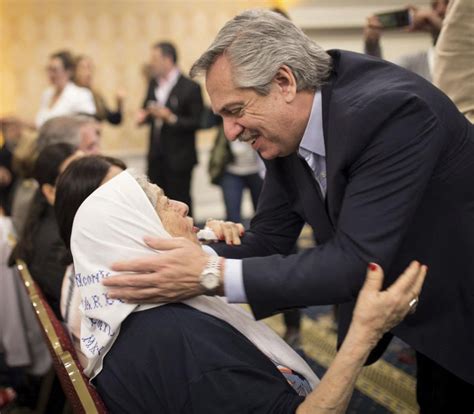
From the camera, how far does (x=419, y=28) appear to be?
229 cm

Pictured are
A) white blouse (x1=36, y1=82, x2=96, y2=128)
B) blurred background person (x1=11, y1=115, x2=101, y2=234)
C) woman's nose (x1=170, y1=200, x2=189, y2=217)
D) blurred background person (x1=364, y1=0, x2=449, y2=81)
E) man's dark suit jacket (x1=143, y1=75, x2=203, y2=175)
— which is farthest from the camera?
man's dark suit jacket (x1=143, y1=75, x2=203, y2=175)

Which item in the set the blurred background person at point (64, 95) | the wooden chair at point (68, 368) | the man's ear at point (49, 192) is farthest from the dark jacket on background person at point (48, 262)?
the blurred background person at point (64, 95)

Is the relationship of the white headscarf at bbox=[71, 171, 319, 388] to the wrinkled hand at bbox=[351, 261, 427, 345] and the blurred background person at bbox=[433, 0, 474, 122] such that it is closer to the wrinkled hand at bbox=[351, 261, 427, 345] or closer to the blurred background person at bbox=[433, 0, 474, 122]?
the wrinkled hand at bbox=[351, 261, 427, 345]

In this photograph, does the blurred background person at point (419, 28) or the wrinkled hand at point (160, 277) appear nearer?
the wrinkled hand at point (160, 277)

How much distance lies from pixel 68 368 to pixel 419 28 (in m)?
1.89

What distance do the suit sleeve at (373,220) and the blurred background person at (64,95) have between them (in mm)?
2988

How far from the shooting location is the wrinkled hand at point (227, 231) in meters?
1.71

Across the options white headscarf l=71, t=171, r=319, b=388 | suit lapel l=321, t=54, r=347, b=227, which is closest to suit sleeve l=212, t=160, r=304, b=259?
suit lapel l=321, t=54, r=347, b=227

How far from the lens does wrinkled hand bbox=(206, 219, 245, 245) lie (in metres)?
1.71

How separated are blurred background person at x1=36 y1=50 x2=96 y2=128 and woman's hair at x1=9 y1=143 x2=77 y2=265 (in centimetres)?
153

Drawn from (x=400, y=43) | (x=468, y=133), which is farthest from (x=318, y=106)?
(x=400, y=43)

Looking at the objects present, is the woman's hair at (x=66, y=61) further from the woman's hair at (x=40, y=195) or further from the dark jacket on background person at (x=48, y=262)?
the dark jacket on background person at (x=48, y=262)

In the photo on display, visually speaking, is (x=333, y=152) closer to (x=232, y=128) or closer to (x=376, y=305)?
(x=232, y=128)

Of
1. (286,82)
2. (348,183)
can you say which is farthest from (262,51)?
(348,183)
